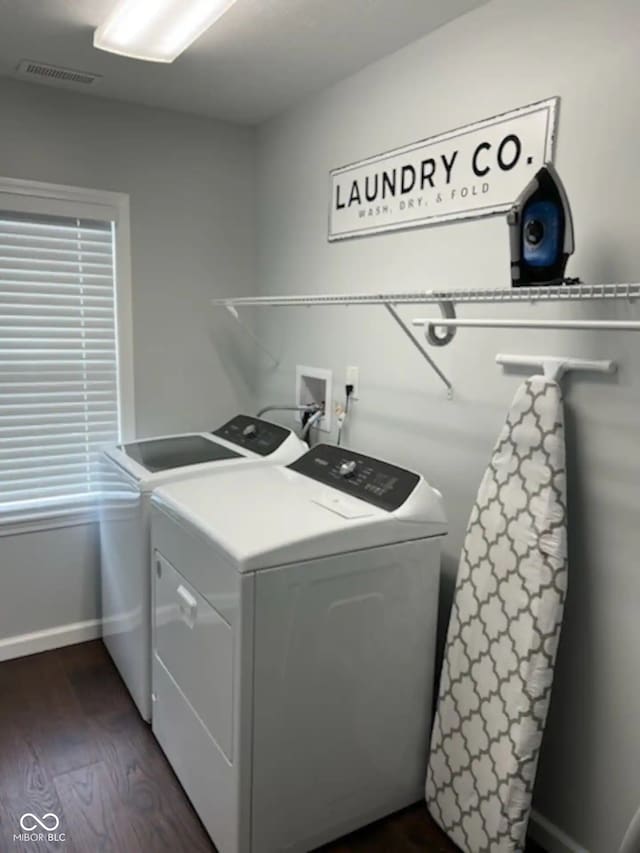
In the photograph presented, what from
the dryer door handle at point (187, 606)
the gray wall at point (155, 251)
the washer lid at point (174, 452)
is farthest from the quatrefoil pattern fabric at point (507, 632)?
the gray wall at point (155, 251)

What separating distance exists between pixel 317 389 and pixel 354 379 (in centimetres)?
32

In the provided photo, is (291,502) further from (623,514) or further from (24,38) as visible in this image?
(24,38)

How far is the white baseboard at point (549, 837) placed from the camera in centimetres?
172

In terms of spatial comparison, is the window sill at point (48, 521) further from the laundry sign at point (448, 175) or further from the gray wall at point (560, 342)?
the laundry sign at point (448, 175)

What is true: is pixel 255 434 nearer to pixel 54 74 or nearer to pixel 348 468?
pixel 348 468

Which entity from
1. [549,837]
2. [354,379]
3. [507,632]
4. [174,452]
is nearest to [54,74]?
[174,452]

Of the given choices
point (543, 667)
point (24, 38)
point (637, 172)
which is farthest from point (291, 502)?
point (24, 38)

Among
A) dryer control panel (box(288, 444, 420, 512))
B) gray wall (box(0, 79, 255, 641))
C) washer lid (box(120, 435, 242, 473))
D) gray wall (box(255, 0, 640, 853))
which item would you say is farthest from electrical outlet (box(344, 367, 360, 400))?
gray wall (box(0, 79, 255, 641))

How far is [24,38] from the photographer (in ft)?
6.76

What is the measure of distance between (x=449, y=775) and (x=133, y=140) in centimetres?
273

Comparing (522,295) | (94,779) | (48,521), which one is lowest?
(94,779)

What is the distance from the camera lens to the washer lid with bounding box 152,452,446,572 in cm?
158

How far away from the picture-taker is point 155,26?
1.81 metres

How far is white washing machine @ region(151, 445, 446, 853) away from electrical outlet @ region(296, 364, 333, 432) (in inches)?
23.4
